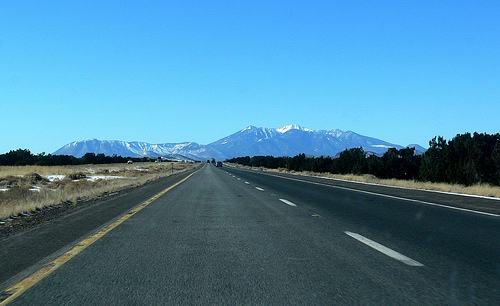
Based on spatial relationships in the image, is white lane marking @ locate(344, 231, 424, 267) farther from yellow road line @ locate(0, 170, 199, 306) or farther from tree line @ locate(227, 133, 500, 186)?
tree line @ locate(227, 133, 500, 186)

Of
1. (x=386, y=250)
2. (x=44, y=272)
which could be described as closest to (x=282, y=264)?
(x=386, y=250)

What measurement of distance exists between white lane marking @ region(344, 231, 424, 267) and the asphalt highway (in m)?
0.02

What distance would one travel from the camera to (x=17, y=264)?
A: 585 cm

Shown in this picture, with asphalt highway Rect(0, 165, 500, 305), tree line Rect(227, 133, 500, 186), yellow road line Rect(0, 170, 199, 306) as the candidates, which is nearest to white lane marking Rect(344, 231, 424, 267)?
asphalt highway Rect(0, 165, 500, 305)

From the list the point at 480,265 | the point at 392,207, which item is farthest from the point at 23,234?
the point at 392,207

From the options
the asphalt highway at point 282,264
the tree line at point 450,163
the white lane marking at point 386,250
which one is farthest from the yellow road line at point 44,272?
the tree line at point 450,163

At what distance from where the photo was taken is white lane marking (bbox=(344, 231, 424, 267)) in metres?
5.67

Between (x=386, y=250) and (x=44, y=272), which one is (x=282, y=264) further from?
(x=44, y=272)

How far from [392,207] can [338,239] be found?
652cm

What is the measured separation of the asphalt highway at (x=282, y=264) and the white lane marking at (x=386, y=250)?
2cm

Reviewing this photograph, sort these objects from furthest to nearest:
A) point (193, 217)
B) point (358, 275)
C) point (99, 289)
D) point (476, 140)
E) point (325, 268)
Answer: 1. point (476, 140)
2. point (193, 217)
3. point (325, 268)
4. point (358, 275)
5. point (99, 289)

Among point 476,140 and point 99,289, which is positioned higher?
point 476,140

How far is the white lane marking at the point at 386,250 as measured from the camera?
223 inches

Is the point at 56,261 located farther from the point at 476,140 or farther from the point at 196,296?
the point at 476,140
